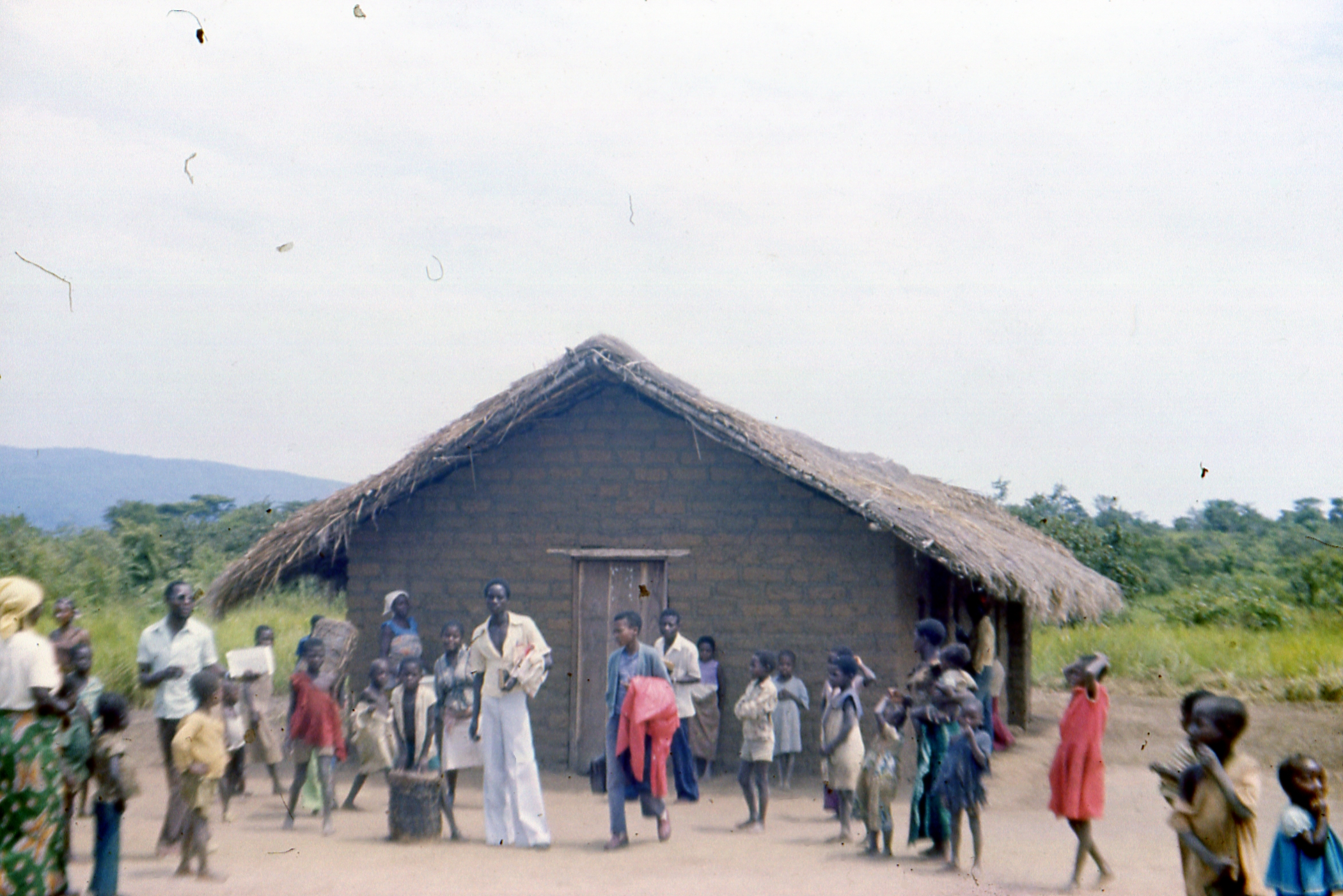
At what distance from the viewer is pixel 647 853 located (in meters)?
7.22

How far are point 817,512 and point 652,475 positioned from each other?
1394mm

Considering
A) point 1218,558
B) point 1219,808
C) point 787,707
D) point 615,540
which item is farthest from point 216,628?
point 1218,558

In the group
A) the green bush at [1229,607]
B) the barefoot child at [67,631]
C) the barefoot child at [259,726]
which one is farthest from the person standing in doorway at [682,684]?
the green bush at [1229,607]

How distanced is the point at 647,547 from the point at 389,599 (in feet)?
6.95

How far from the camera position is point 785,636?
962 centimetres

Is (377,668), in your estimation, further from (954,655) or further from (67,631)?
(954,655)

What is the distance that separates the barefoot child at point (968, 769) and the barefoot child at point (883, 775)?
14.1 inches

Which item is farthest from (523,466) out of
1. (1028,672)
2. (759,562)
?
(1028,672)

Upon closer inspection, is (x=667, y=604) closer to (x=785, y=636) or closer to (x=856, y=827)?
(x=785, y=636)

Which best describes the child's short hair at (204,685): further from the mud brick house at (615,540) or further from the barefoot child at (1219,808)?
the barefoot child at (1219,808)

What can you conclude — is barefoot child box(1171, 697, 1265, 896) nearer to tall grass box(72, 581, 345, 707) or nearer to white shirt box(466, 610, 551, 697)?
white shirt box(466, 610, 551, 697)

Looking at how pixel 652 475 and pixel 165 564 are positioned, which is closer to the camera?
pixel 652 475

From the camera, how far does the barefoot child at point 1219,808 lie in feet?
14.5

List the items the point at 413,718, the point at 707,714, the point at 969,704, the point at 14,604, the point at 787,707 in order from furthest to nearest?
the point at 707,714 → the point at 787,707 → the point at 413,718 → the point at 969,704 → the point at 14,604
